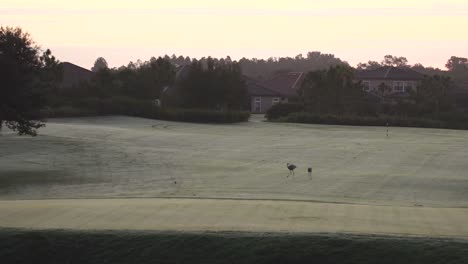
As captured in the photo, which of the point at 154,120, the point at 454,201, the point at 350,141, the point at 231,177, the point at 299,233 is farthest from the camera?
the point at 154,120

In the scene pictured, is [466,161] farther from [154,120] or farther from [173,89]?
[173,89]

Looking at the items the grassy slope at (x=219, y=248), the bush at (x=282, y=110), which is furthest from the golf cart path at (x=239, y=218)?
the bush at (x=282, y=110)

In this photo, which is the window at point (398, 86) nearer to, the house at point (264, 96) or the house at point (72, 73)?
the house at point (264, 96)

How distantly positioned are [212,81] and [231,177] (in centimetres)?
5294

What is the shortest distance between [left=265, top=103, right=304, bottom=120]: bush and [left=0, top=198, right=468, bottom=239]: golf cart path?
208 feet

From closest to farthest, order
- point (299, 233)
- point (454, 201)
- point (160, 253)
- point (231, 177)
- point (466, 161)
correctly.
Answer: point (160, 253) → point (299, 233) → point (454, 201) → point (231, 177) → point (466, 161)

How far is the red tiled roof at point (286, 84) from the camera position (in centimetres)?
12216

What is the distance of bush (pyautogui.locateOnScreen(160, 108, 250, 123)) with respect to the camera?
246ft

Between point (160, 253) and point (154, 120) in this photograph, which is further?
point (154, 120)

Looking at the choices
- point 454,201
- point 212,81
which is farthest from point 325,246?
point 212,81

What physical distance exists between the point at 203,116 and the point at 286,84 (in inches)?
2163

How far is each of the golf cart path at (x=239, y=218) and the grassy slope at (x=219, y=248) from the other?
1.02 m

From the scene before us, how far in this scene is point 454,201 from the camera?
26.2 meters

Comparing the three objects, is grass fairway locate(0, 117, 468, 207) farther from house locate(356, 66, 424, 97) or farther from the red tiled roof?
the red tiled roof
